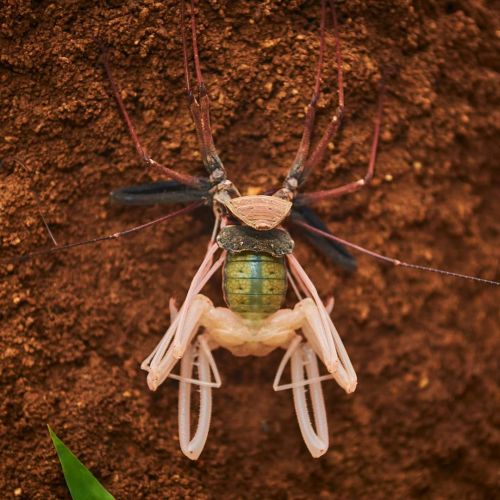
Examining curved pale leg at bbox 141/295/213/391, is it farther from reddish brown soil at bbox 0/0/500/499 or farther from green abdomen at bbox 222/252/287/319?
reddish brown soil at bbox 0/0/500/499

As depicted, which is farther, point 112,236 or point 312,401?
point 312,401

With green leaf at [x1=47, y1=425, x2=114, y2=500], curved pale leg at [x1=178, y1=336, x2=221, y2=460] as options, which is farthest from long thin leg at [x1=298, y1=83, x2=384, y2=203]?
green leaf at [x1=47, y1=425, x2=114, y2=500]

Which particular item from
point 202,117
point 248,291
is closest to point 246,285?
point 248,291

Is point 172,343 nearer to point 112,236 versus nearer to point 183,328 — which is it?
point 183,328

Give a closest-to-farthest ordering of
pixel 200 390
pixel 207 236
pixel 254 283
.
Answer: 1. pixel 254 283
2. pixel 200 390
3. pixel 207 236

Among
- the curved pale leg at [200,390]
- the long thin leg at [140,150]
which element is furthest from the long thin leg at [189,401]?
the long thin leg at [140,150]
